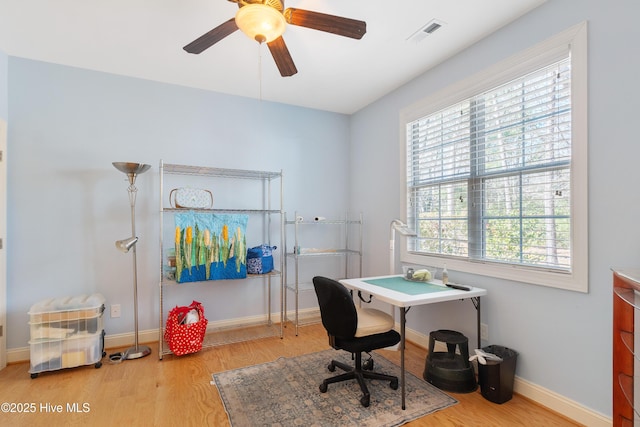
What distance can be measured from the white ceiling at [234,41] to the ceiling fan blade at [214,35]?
13.8 inches

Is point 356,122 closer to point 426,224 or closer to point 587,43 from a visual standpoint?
point 426,224

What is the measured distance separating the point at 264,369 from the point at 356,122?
310cm

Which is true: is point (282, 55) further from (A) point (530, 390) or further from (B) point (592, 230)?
(A) point (530, 390)

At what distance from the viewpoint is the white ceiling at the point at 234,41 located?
2.08 meters

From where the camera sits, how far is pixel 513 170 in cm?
226

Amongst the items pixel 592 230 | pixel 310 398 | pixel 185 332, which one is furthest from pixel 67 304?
pixel 592 230

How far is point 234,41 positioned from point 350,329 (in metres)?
2.35

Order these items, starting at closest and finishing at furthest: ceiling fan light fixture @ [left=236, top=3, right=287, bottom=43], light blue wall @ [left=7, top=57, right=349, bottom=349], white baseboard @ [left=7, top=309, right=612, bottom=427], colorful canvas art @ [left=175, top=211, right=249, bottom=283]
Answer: ceiling fan light fixture @ [left=236, top=3, right=287, bottom=43]
white baseboard @ [left=7, top=309, right=612, bottom=427]
light blue wall @ [left=7, top=57, right=349, bottom=349]
colorful canvas art @ [left=175, top=211, right=249, bottom=283]

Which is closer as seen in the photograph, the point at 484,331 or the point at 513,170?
the point at 513,170

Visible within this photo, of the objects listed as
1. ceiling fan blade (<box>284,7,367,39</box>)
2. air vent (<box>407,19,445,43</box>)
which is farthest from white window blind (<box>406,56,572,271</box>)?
ceiling fan blade (<box>284,7,367,39</box>)

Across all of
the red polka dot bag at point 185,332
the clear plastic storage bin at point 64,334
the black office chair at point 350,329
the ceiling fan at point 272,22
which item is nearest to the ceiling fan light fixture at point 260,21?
the ceiling fan at point 272,22

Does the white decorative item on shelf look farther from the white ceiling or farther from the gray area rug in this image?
the gray area rug

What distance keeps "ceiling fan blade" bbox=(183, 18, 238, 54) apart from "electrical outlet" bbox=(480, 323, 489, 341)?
8.87 feet

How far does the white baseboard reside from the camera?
5.98 feet
